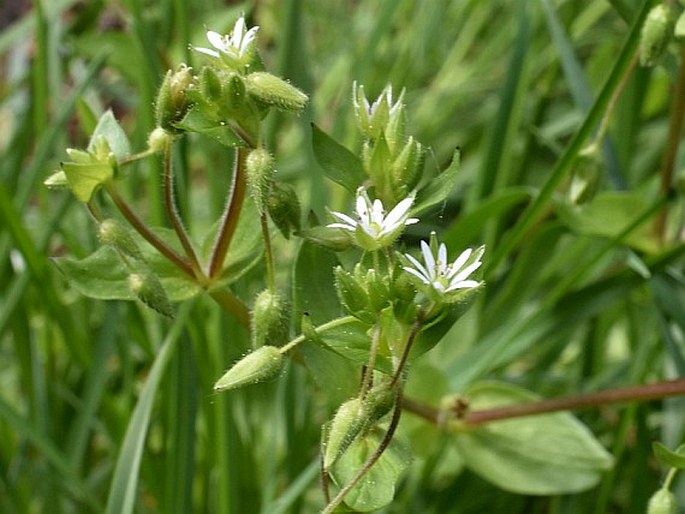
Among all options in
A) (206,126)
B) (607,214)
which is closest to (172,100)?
(206,126)

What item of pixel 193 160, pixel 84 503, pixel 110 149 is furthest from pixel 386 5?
pixel 193 160

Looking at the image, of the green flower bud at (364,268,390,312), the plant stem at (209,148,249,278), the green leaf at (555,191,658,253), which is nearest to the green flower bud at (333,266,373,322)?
the green flower bud at (364,268,390,312)

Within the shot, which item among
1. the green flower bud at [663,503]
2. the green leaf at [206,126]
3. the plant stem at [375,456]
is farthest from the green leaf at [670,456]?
the green leaf at [206,126]

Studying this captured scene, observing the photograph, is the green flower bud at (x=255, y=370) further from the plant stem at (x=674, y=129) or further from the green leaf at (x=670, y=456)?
the plant stem at (x=674, y=129)

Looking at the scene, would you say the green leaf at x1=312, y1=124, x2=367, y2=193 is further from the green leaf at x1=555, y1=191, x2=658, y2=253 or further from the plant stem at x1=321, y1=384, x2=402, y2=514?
the green leaf at x1=555, y1=191, x2=658, y2=253

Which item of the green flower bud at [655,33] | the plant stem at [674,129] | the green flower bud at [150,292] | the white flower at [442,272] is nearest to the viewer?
the white flower at [442,272]

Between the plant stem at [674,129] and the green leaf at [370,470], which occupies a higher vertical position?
the plant stem at [674,129]

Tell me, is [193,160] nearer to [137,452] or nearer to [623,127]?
A: [623,127]
